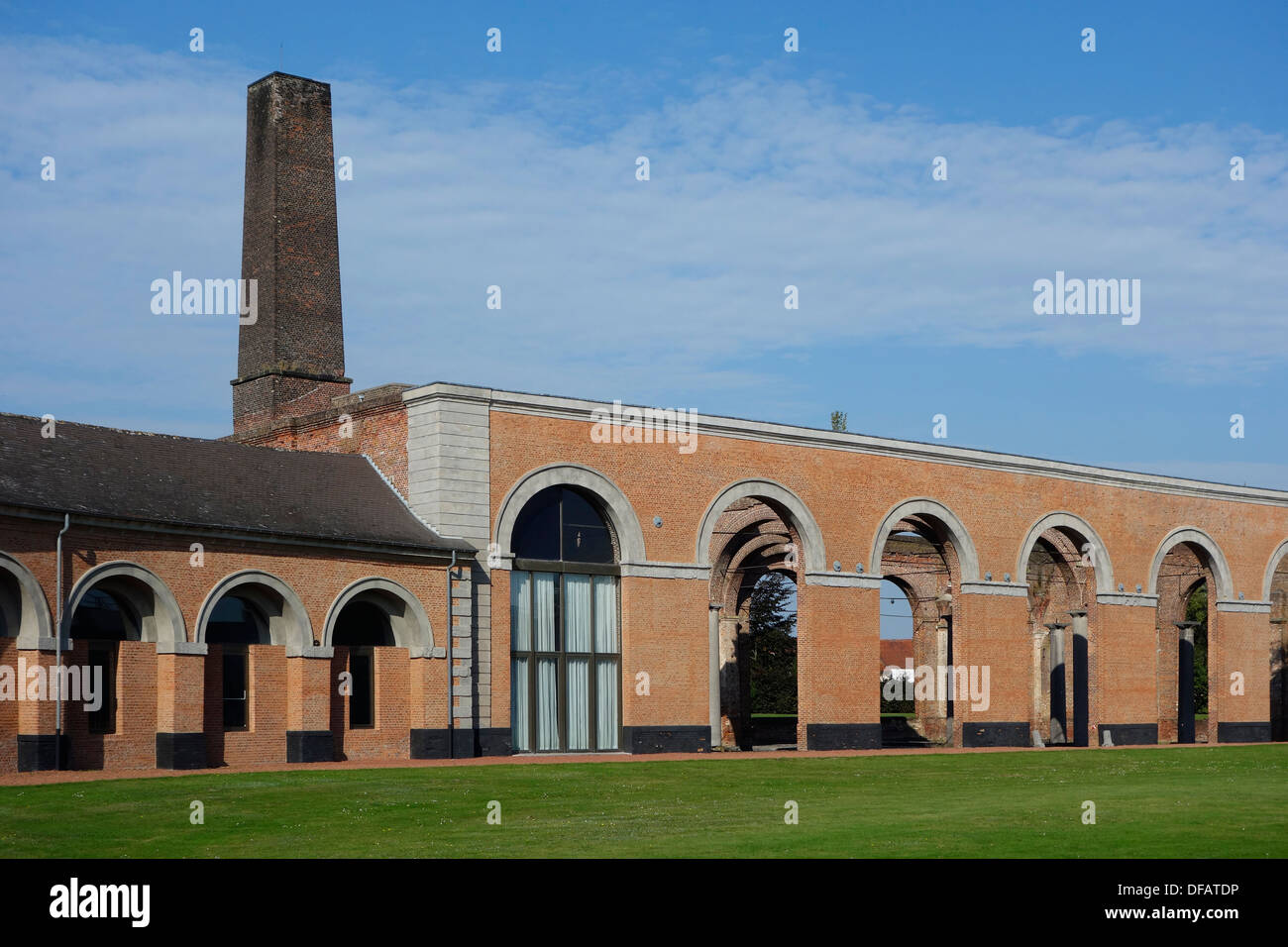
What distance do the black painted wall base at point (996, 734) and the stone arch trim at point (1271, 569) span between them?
11.0 m

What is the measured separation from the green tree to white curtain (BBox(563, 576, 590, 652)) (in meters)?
32.2

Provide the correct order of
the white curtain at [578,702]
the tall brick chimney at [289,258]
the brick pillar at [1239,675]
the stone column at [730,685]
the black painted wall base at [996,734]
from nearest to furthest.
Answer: the white curtain at [578,702] < the tall brick chimney at [289,258] < the black painted wall base at [996,734] < the stone column at [730,685] < the brick pillar at [1239,675]

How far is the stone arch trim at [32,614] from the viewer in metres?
25.2

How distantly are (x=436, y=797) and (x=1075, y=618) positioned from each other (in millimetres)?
26835

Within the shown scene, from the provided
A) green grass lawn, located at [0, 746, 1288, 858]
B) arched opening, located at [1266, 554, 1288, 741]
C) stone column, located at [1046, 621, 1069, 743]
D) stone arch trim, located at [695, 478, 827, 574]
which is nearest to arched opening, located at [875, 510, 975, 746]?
stone column, located at [1046, 621, 1069, 743]

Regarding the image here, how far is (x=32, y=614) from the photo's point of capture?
2541cm

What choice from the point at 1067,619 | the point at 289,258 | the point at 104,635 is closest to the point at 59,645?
the point at 104,635

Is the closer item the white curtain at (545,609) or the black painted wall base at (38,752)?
the black painted wall base at (38,752)

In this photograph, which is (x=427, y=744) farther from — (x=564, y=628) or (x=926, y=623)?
(x=926, y=623)

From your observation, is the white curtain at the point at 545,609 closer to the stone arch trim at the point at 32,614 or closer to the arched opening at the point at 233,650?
the arched opening at the point at 233,650

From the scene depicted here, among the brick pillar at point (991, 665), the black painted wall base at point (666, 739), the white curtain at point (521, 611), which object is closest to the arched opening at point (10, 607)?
the white curtain at point (521, 611)

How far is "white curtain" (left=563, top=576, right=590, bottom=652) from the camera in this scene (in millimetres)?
33812

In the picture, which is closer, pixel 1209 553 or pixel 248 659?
pixel 248 659

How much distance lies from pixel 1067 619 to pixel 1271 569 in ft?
22.1
